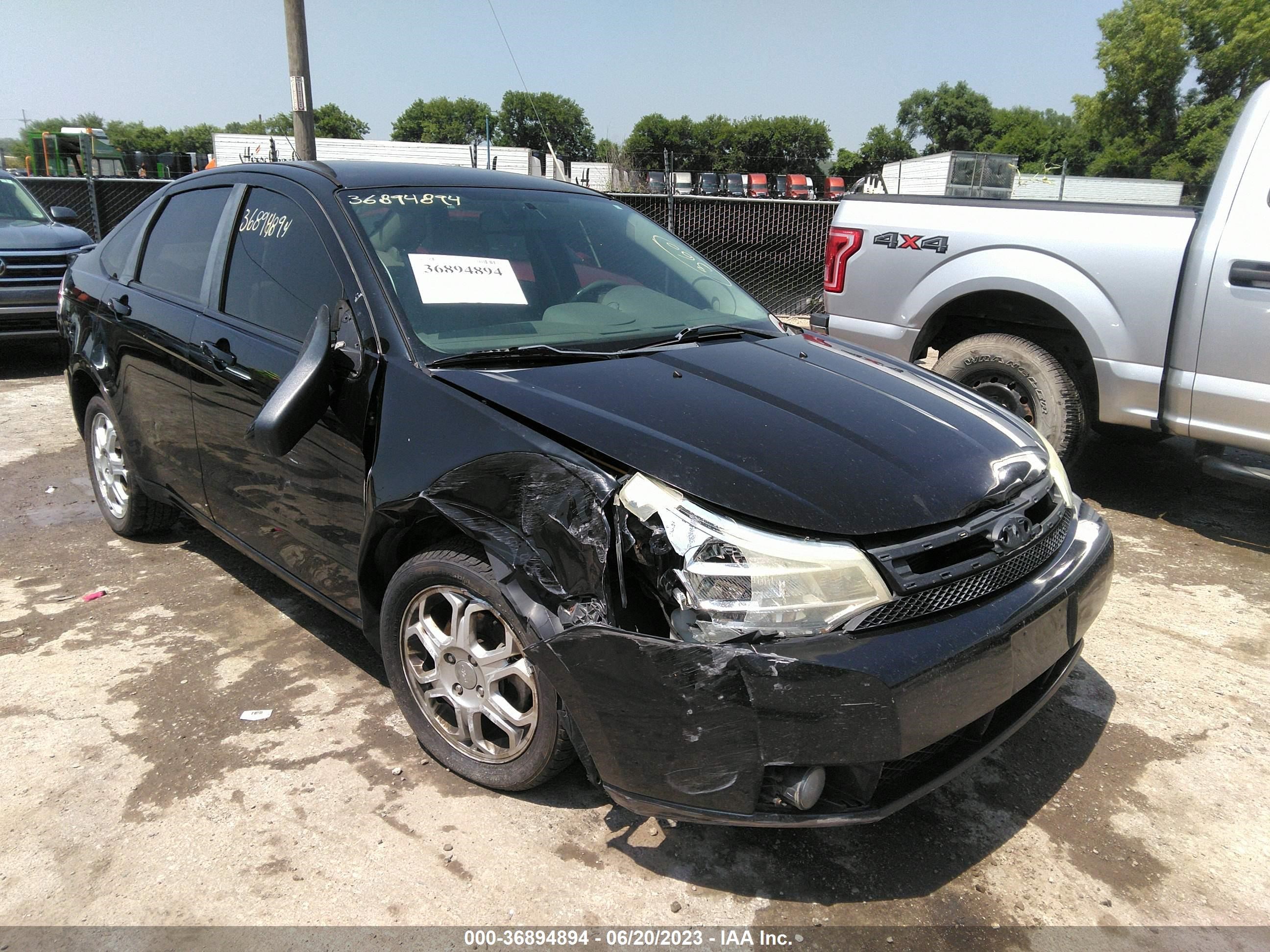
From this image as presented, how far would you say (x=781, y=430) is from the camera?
7.68ft

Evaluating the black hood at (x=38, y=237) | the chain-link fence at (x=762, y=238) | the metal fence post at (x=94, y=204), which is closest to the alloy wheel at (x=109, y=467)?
the black hood at (x=38, y=237)

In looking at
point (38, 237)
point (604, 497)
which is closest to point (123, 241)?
point (604, 497)

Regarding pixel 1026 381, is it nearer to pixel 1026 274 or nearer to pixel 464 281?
pixel 1026 274

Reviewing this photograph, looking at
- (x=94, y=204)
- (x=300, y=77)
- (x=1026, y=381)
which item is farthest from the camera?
(x=94, y=204)

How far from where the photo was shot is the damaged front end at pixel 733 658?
1902 mm

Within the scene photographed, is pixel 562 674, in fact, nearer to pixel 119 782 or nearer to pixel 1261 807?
pixel 119 782

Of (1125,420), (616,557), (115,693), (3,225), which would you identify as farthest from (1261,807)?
(3,225)

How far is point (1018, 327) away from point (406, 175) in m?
3.74

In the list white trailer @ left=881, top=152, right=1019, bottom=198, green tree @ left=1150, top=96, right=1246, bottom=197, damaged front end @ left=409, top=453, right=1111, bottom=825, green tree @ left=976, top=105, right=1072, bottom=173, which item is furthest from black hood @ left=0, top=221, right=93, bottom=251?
green tree @ left=976, top=105, right=1072, bottom=173

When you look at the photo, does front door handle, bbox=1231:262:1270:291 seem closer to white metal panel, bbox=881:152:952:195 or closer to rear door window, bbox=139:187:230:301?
rear door window, bbox=139:187:230:301

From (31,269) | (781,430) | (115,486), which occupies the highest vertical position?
(31,269)

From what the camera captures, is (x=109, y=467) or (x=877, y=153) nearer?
(x=109, y=467)

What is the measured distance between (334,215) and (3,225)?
26.3ft

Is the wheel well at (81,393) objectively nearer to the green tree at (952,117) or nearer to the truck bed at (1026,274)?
the truck bed at (1026,274)
